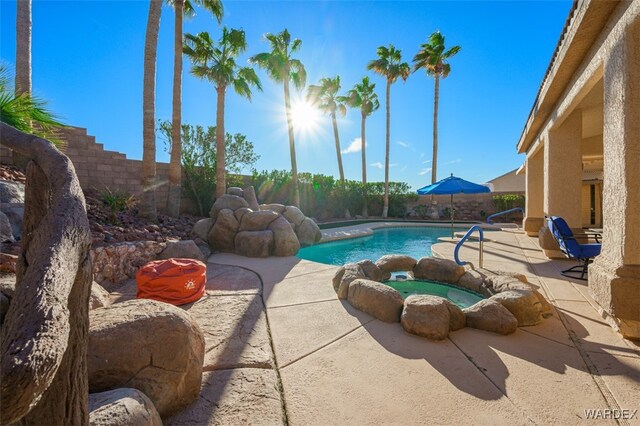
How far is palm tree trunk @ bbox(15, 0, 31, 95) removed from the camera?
7.39 m

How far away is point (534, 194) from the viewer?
867 centimetres

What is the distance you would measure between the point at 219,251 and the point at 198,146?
26.7 feet

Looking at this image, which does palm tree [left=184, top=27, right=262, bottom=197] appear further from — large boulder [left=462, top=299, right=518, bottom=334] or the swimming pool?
large boulder [left=462, top=299, right=518, bottom=334]

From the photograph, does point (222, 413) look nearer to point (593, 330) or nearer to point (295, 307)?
point (295, 307)

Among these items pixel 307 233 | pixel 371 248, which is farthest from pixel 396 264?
pixel 307 233

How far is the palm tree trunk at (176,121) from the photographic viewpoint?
9125 mm

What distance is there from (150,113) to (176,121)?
4.84ft

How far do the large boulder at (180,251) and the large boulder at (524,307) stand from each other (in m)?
5.64

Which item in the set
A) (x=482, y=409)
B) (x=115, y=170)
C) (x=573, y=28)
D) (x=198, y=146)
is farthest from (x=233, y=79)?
(x=482, y=409)

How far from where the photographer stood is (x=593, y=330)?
2.87 meters

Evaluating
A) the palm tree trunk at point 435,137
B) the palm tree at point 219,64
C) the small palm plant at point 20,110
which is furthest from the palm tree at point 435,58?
the small palm plant at point 20,110

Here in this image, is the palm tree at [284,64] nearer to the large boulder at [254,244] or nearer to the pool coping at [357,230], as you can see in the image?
the pool coping at [357,230]

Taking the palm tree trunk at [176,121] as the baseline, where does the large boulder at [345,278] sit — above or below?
below

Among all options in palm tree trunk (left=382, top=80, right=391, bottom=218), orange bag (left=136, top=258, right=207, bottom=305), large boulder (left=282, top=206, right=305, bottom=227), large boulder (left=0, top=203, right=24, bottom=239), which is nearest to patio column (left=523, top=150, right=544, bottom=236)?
large boulder (left=282, top=206, right=305, bottom=227)
